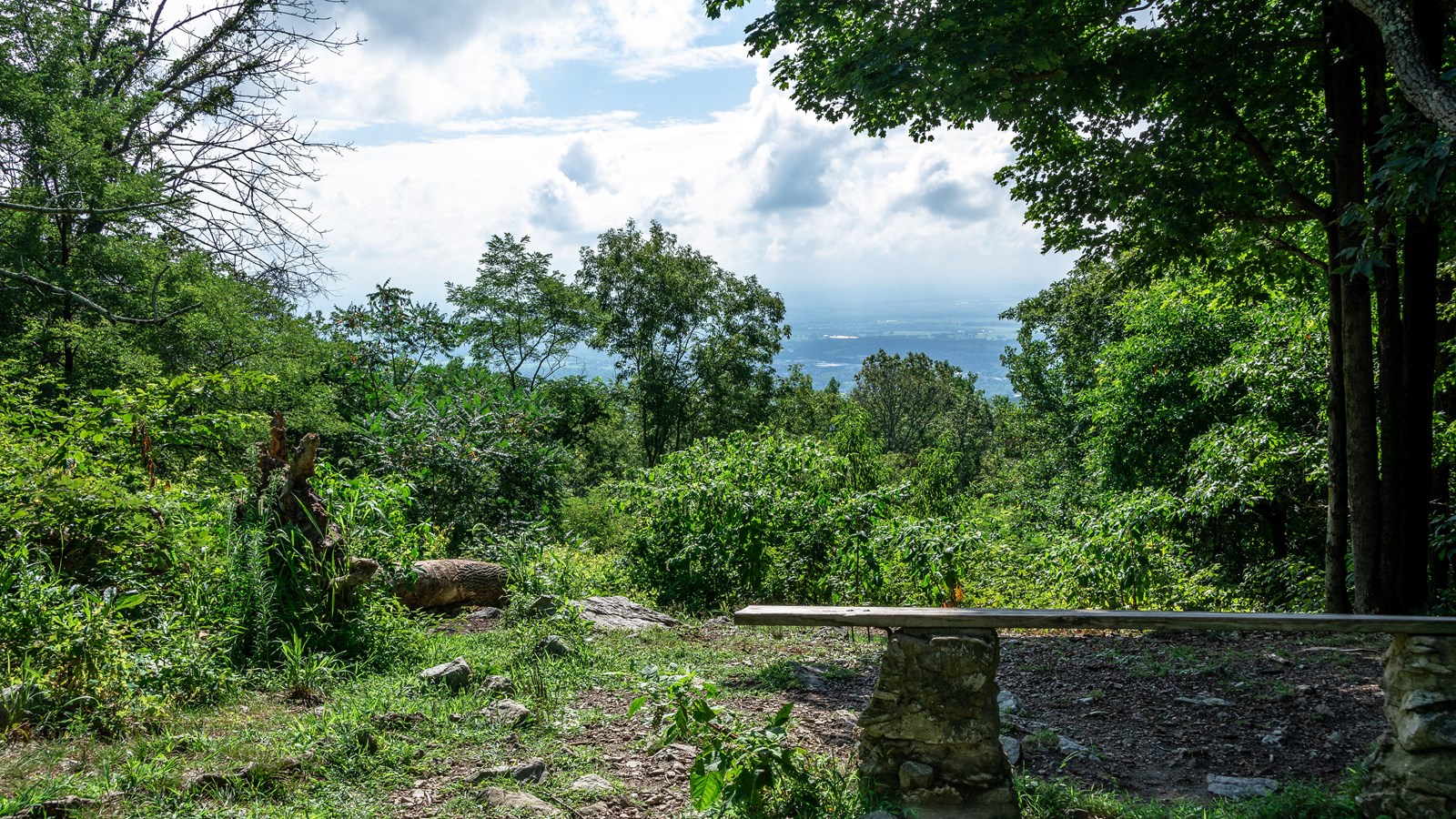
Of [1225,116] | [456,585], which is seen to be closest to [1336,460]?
[1225,116]

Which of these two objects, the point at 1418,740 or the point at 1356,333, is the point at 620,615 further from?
the point at 1356,333

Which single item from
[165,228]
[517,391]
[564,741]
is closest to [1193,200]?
[564,741]

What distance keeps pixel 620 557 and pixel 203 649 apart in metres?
4.72

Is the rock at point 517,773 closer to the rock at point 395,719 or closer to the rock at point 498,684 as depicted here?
the rock at point 395,719

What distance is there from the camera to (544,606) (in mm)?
6633

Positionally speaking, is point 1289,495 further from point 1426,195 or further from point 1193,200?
point 1426,195

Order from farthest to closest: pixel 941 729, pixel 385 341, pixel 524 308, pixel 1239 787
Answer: pixel 524 308
pixel 385 341
pixel 1239 787
pixel 941 729

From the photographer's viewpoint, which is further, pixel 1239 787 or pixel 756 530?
pixel 756 530

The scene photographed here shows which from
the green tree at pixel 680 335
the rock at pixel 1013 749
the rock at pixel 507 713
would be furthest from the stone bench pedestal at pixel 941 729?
the green tree at pixel 680 335

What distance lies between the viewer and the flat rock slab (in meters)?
6.53

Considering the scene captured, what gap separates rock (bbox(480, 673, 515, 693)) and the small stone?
2423mm

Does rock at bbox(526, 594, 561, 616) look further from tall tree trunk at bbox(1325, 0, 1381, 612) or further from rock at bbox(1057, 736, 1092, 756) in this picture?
tall tree trunk at bbox(1325, 0, 1381, 612)

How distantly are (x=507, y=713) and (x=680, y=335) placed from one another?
914 inches

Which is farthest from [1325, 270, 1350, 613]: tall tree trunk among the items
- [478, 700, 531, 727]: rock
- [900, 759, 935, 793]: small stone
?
[478, 700, 531, 727]: rock
